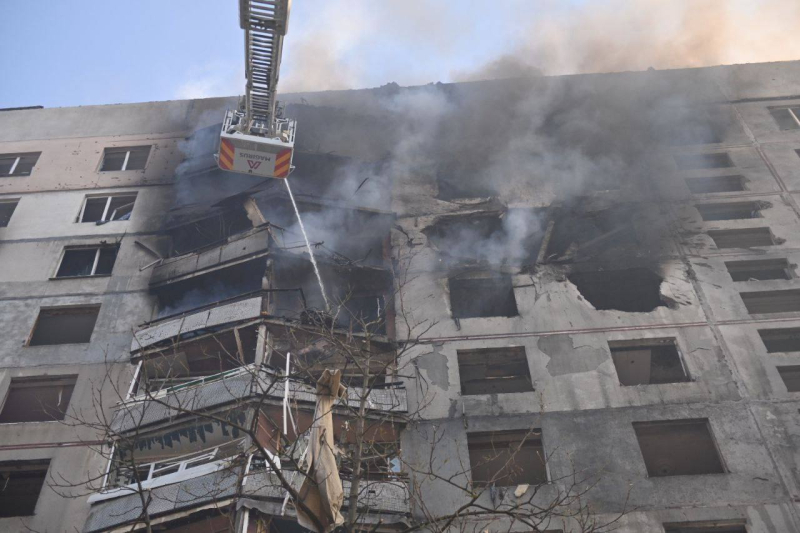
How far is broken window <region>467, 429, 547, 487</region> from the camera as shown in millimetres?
15414

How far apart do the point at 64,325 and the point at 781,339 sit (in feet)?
68.2

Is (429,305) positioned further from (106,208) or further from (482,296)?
(106,208)

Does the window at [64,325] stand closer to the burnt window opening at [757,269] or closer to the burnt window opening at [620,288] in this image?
the burnt window opening at [620,288]

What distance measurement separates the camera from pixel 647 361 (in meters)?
17.6

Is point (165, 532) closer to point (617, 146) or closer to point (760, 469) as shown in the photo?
point (760, 469)

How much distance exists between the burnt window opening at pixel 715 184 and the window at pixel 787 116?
4.39m

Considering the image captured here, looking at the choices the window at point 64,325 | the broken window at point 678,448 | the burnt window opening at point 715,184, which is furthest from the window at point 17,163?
the burnt window opening at point 715,184

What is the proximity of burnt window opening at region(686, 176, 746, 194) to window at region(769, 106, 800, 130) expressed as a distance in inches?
173

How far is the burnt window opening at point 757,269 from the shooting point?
64.3ft

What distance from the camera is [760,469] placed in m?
14.8

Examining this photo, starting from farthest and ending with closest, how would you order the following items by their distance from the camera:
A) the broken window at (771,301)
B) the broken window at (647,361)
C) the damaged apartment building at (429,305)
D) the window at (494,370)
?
the broken window at (771,301) < the window at (494,370) < the broken window at (647,361) < the damaged apartment building at (429,305)

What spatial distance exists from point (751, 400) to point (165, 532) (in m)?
14.0

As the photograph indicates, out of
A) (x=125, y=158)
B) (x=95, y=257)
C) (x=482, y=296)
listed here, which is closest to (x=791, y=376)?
(x=482, y=296)

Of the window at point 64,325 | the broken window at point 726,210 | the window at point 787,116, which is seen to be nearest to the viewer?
the window at point 64,325
